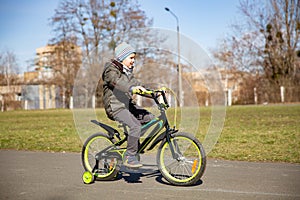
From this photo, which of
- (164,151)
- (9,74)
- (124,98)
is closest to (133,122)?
(124,98)

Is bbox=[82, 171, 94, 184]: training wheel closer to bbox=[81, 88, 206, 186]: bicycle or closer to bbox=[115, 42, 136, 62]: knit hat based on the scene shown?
bbox=[81, 88, 206, 186]: bicycle

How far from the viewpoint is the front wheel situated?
5527 mm

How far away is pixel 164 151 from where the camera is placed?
582cm

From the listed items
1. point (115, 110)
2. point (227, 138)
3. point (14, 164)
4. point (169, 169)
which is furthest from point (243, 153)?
point (14, 164)

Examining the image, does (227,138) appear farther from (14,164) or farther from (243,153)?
(14,164)

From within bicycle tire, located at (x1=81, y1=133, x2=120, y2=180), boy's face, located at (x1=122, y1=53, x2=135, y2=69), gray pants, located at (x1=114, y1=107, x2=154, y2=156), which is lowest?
bicycle tire, located at (x1=81, y1=133, x2=120, y2=180)

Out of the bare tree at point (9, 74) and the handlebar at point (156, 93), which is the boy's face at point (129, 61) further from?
the bare tree at point (9, 74)

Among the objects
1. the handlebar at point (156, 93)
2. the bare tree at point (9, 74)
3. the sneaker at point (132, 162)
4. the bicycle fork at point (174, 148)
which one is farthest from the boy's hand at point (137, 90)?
the bare tree at point (9, 74)

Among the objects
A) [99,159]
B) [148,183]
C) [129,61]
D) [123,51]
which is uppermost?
[123,51]

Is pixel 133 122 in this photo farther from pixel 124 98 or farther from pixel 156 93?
pixel 156 93

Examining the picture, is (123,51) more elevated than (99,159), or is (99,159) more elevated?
(123,51)

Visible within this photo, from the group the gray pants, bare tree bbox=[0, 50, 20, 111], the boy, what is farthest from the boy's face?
bare tree bbox=[0, 50, 20, 111]

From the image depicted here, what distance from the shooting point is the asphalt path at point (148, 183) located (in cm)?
523

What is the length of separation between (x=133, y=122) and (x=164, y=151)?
1.96ft
